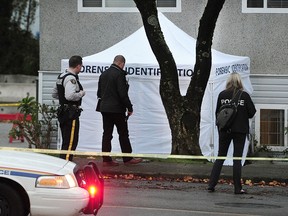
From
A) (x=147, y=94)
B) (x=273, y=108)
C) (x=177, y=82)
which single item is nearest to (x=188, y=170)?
(x=177, y=82)

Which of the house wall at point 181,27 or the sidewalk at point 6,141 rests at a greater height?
the house wall at point 181,27

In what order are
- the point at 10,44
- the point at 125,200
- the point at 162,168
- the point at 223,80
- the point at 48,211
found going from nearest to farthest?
the point at 48,211, the point at 125,200, the point at 162,168, the point at 223,80, the point at 10,44

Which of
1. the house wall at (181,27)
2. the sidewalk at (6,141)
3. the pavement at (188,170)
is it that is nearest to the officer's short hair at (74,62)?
the pavement at (188,170)

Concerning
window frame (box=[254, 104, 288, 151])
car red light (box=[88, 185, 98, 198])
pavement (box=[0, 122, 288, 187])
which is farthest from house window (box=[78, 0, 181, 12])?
car red light (box=[88, 185, 98, 198])

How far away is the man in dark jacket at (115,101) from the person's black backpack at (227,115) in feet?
7.71

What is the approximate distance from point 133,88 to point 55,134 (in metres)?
2.39

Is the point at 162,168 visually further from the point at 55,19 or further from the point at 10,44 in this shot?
the point at 10,44

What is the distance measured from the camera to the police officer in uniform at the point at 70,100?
11156mm

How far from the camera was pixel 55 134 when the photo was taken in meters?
15.4

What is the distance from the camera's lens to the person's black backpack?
10.0m

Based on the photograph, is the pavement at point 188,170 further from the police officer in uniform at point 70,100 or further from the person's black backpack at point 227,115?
the person's black backpack at point 227,115

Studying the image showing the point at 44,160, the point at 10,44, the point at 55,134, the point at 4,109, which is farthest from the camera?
the point at 10,44

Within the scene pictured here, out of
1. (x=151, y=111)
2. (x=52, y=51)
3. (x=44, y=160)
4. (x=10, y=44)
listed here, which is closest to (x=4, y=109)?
(x=10, y=44)

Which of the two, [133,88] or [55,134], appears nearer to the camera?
[133,88]
